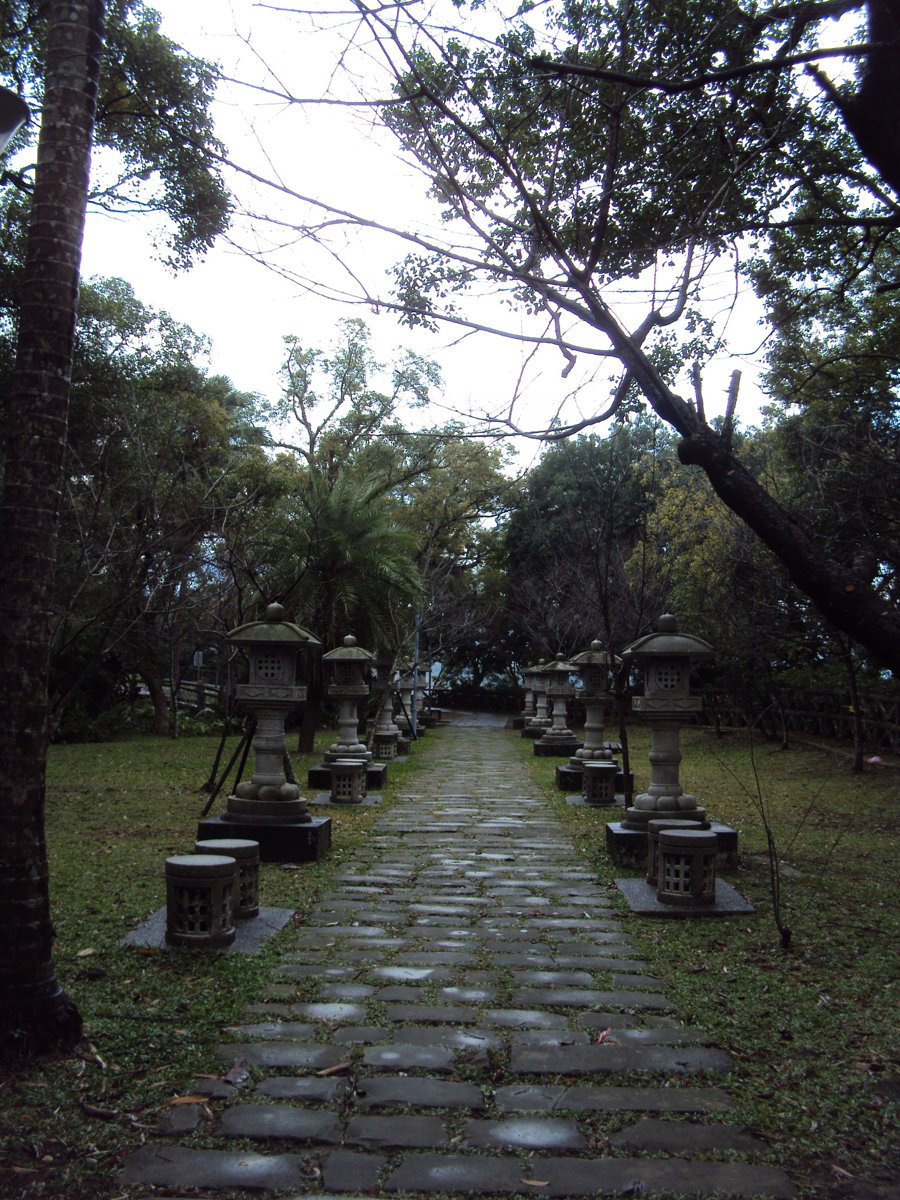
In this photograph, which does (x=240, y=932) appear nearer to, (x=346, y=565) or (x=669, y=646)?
(x=669, y=646)

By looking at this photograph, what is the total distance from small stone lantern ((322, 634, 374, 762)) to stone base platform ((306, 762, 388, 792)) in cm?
21

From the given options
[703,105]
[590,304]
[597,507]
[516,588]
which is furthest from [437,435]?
[516,588]

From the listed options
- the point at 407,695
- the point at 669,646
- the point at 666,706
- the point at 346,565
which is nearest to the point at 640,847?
the point at 666,706

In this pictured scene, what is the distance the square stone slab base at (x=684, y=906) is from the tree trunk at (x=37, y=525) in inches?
145

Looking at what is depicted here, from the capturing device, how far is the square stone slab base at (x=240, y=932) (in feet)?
16.4

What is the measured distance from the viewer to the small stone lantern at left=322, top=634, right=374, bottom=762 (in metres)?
12.1

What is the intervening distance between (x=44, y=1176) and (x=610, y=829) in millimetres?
5516

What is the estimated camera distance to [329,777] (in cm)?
1234

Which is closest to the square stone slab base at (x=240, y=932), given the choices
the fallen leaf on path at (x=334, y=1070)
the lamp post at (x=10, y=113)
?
the fallen leaf on path at (x=334, y=1070)

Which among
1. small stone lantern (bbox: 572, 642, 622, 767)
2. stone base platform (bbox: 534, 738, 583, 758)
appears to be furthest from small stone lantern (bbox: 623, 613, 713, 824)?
stone base platform (bbox: 534, 738, 583, 758)

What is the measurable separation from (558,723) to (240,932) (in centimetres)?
1365

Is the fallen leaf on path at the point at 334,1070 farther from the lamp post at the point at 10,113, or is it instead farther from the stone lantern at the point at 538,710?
the stone lantern at the point at 538,710

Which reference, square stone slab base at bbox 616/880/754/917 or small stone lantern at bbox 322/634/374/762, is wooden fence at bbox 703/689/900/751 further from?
square stone slab base at bbox 616/880/754/917

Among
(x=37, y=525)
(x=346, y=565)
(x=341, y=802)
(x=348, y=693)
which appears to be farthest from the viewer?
(x=346, y=565)
